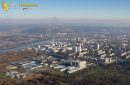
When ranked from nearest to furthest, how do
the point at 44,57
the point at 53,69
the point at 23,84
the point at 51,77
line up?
the point at 23,84
the point at 51,77
the point at 53,69
the point at 44,57

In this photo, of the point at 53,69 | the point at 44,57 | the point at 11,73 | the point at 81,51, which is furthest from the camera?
the point at 81,51

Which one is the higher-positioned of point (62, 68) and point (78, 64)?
point (78, 64)

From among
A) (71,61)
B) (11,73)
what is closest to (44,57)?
(71,61)

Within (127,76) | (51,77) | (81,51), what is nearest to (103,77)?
(127,76)

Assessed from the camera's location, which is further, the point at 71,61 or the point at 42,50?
the point at 42,50

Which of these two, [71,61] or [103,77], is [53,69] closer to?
[71,61]

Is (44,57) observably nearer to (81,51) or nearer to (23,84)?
(81,51)

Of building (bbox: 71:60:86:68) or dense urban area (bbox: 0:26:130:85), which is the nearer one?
dense urban area (bbox: 0:26:130:85)

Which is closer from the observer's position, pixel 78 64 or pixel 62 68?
pixel 62 68

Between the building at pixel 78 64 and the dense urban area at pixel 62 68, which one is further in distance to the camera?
the building at pixel 78 64
